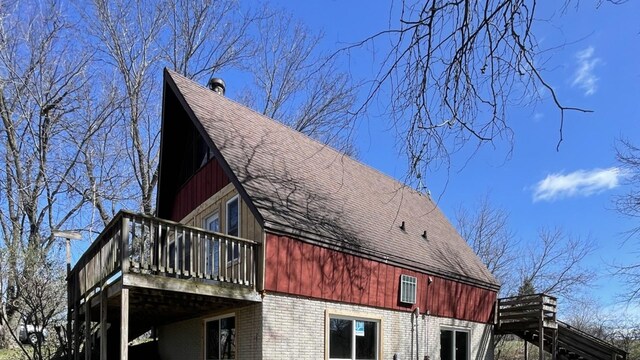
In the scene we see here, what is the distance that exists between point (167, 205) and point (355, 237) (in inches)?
255

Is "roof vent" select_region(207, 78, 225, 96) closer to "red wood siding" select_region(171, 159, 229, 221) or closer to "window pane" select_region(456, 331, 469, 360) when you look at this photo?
"red wood siding" select_region(171, 159, 229, 221)

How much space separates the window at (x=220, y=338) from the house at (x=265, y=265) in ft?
0.13

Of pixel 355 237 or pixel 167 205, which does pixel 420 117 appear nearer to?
pixel 355 237

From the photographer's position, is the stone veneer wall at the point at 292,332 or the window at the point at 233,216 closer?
the stone veneer wall at the point at 292,332

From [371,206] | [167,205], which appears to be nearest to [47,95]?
[167,205]

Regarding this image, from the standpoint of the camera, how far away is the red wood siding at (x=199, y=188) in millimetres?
12391

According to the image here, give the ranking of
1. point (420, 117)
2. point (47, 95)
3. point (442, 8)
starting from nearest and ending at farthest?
point (442, 8)
point (420, 117)
point (47, 95)

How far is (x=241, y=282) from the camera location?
31.8 ft

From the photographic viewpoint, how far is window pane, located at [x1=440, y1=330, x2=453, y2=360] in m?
14.4

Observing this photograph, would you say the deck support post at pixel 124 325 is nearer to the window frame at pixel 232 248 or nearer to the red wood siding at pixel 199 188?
the window frame at pixel 232 248

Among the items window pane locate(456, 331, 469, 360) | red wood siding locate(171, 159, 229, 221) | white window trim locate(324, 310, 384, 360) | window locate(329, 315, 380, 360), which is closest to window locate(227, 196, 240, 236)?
red wood siding locate(171, 159, 229, 221)

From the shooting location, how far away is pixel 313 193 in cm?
1300

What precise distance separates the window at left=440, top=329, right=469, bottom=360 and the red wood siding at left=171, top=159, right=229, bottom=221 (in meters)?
7.35

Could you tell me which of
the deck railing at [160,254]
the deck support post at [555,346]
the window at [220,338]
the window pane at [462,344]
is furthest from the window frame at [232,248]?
the deck support post at [555,346]
